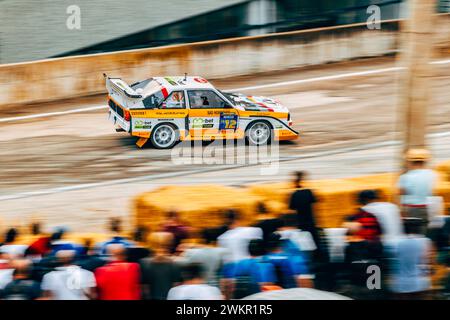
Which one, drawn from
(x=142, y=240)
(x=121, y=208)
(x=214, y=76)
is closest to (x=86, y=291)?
(x=142, y=240)

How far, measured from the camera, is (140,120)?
16.7 meters

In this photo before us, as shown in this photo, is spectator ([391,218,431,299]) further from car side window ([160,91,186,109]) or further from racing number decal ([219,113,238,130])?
car side window ([160,91,186,109])

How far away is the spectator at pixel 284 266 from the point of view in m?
8.37

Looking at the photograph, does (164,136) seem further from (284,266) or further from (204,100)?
(284,266)

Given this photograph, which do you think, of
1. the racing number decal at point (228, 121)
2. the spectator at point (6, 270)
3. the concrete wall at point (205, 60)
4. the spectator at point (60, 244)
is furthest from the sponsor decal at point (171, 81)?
the spectator at point (6, 270)

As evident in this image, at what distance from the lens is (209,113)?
16.9m

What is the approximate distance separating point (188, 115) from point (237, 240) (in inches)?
332

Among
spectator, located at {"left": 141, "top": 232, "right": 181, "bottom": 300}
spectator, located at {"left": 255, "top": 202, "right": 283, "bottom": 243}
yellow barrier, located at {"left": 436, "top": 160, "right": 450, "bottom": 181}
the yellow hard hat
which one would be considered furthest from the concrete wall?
spectator, located at {"left": 141, "top": 232, "right": 181, "bottom": 300}

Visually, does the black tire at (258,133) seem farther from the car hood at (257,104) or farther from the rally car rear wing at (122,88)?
the rally car rear wing at (122,88)

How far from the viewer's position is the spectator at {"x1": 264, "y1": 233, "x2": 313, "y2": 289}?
8367mm

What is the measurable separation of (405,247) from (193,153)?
344 inches

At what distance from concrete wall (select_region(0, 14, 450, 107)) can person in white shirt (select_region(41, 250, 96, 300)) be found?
543 inches

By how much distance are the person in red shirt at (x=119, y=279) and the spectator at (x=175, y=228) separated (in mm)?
724

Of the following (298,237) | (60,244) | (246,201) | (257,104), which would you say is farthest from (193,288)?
(257,104)
